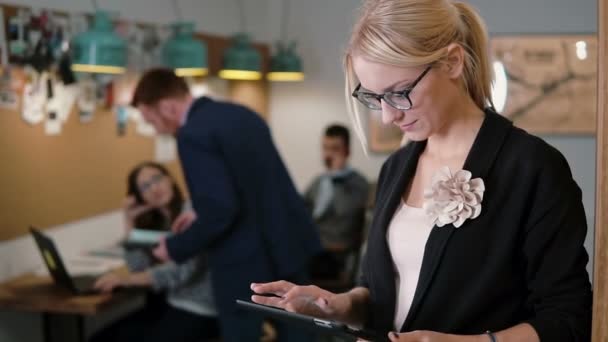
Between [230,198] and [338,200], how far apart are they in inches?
64.9

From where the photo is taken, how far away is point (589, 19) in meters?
1.34

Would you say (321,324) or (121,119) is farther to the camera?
(121,119)

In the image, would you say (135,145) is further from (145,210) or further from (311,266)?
(311,266)

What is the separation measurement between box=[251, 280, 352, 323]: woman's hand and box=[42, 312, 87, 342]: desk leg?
66.3 inches

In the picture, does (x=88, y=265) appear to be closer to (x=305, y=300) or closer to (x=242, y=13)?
(x=242, y=13)

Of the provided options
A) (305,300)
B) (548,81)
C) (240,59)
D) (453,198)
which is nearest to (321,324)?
(305,300)

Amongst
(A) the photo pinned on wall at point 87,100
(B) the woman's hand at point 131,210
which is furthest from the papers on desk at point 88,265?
(A) the photo pinned on wall at point 87,100

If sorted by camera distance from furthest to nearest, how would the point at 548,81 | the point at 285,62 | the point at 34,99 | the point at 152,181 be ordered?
the point at 285,62, the point at 152,181, the point at 34,99, the point at 548,81

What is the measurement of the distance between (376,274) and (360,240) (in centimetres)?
263

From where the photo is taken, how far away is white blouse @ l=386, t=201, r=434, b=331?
124 centimetres

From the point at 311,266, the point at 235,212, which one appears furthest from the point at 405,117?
the point at 311,266

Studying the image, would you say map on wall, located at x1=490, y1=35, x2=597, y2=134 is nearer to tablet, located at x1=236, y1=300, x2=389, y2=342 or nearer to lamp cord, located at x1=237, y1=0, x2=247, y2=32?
tablet, located at x1=236, y1=300, x2=389, y2=342

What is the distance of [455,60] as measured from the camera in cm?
120

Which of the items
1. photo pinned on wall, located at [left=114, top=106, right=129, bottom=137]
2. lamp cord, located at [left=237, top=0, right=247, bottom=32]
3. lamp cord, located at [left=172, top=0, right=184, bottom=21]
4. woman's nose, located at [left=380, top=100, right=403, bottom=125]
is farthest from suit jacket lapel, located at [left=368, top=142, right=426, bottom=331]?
lamp cord, located at [left=237, top=0, right=247, bottom=32]
